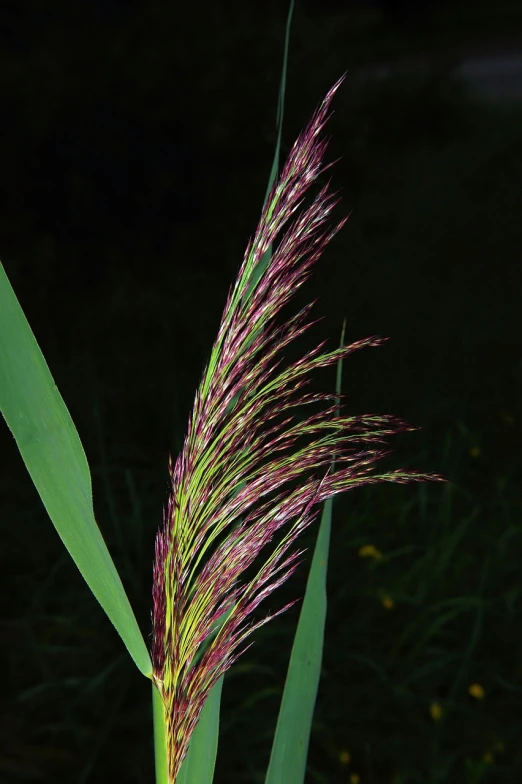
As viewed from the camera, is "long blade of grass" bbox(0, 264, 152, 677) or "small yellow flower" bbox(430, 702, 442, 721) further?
"small yellow flower" bbox(430, 702, 442, 721)

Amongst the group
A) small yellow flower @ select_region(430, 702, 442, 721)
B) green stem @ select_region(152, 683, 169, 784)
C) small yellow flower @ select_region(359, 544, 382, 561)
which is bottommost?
small yellow flower @ select_region(430, 702, 442, 721)

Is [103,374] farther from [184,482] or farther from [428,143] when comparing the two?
[428,143]


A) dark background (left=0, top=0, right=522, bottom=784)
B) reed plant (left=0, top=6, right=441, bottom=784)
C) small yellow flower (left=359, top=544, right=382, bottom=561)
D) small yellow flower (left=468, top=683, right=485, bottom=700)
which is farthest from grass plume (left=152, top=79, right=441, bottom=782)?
small yellow flower (left=359, top=544, right=382, bottom=561)

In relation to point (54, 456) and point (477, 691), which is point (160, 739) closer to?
point (54, 456)

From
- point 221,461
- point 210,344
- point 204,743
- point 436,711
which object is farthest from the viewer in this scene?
point 210,344

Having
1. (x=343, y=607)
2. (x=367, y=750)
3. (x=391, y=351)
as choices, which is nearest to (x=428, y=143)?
(x=391, y=351)

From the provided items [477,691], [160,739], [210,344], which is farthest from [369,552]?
[160,739]

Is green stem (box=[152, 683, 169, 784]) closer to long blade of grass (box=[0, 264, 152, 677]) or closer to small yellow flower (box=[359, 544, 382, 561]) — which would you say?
long blade of grass (box=[0, 264, 152, 677])
